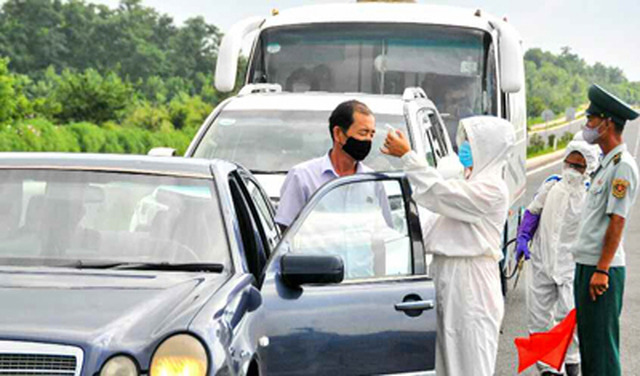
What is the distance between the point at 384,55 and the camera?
49.6ft

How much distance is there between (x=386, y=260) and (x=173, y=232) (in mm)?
1021

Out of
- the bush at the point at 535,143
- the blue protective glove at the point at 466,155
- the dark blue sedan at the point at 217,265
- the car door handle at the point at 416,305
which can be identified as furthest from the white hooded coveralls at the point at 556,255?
→ the bush at the point at 535,143

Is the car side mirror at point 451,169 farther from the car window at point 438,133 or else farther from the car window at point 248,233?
the car window at point 438,133

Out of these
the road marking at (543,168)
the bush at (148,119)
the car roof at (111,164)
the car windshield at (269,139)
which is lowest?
the bush at (148,119)

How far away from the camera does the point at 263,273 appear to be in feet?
19.5

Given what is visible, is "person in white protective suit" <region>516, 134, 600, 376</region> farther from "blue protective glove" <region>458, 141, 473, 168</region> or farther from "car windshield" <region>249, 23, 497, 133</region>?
"car windshield" <region>249, 23, 497, 133</region>

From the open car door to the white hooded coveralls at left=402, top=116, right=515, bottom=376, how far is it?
0.15 m

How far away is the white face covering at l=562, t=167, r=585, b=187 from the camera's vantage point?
10.2m

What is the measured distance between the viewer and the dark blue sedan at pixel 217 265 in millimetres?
5129

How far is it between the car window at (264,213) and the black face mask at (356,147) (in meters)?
0.49

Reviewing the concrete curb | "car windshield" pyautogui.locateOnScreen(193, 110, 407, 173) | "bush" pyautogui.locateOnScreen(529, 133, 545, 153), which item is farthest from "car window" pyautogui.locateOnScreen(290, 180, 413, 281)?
"bush" pyautogui.locateOnScreen(529, 133, 545, 153)

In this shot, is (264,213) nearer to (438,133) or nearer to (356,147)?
(356,147)

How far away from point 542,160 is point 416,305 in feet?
167

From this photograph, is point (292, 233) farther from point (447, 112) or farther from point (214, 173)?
point (447, 112)
